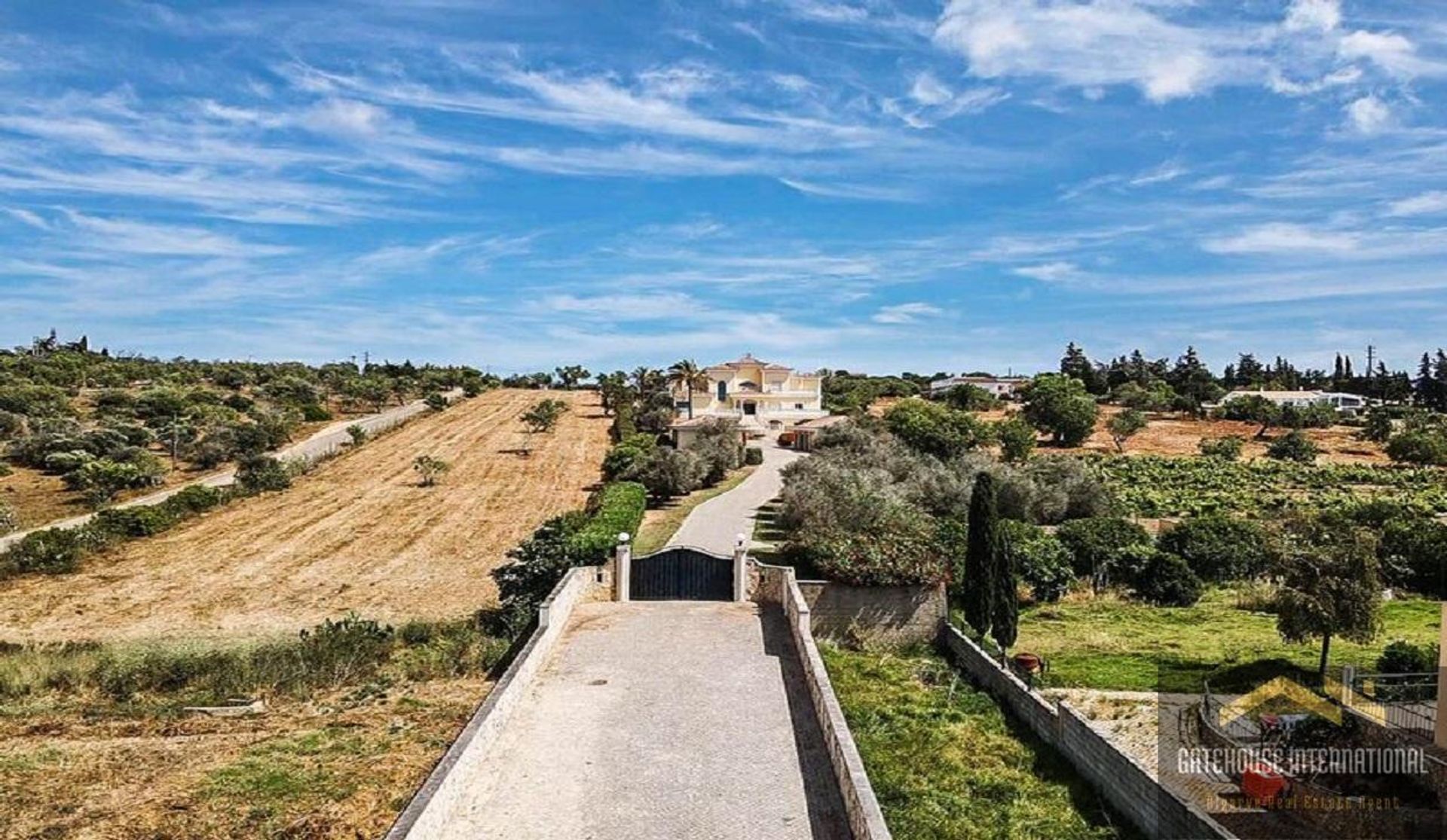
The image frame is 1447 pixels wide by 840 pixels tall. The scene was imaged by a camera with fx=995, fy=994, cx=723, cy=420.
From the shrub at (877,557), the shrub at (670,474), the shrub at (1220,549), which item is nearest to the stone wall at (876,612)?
the shrub at (877,557)

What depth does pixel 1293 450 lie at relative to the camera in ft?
215

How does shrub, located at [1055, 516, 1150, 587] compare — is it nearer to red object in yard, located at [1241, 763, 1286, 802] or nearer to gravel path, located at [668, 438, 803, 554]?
gravel path, located at [668, 438, 803, 554]

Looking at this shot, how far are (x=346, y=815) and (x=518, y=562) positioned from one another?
1284cm

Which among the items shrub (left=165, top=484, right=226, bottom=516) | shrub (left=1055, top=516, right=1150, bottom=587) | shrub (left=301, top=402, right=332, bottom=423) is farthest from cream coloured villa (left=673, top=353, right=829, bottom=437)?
shrub (left=1055, top=516, right=1150, bottom=587)

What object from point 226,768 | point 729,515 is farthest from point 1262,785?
point 729,515

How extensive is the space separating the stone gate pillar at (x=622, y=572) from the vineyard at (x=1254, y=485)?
25.7 meters

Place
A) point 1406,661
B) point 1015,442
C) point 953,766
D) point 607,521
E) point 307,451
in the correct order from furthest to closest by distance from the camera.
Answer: point 307,451, point 1015,442, point 607,521, point 1406,661, point 953,766

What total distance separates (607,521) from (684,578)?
5.91 m

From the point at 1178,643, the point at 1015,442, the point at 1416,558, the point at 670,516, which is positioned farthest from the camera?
the point at 1015,442

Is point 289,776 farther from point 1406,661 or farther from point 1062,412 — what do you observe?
point 1062,412

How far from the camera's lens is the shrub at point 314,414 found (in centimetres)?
7256

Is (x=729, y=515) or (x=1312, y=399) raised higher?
(x=1312, y=399)

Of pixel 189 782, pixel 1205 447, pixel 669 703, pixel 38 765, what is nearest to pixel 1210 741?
pixel 669 703

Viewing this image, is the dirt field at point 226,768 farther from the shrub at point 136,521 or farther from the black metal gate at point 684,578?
the shrub at point 136,521
